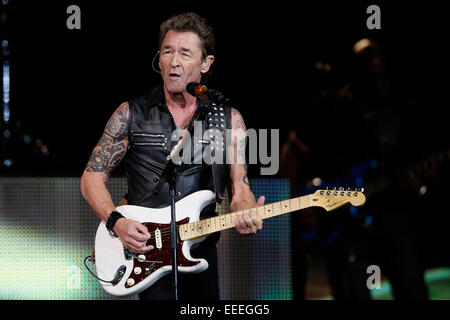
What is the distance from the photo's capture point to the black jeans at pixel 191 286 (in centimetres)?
340

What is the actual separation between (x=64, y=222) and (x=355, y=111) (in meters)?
2.28

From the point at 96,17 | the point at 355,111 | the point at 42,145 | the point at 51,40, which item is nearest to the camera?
the point at 355,111

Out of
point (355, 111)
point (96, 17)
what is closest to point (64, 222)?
point (96, 17)

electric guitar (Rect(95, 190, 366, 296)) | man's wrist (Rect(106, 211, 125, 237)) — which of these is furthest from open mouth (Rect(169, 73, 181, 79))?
man's wrist (Rect(106, 211, 125, 237))

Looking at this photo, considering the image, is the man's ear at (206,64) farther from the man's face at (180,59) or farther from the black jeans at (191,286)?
the black jeans at (191,286)

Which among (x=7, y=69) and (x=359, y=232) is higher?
(x=7, y=69)

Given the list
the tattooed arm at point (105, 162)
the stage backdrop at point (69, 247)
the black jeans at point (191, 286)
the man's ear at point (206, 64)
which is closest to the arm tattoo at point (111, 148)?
the tattooed arm at point (105, 162)

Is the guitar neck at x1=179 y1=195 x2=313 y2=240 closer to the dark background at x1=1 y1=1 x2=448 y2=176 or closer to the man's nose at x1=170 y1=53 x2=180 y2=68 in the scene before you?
the man's nose at x1=170 y1=53 x2=180 y2=68

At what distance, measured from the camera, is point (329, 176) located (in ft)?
15.4

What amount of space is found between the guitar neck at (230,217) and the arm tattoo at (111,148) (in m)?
0.58

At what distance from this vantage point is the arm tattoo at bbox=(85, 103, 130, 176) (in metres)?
3.57

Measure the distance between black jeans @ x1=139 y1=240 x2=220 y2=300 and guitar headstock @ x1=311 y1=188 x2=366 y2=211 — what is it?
2.24ft
